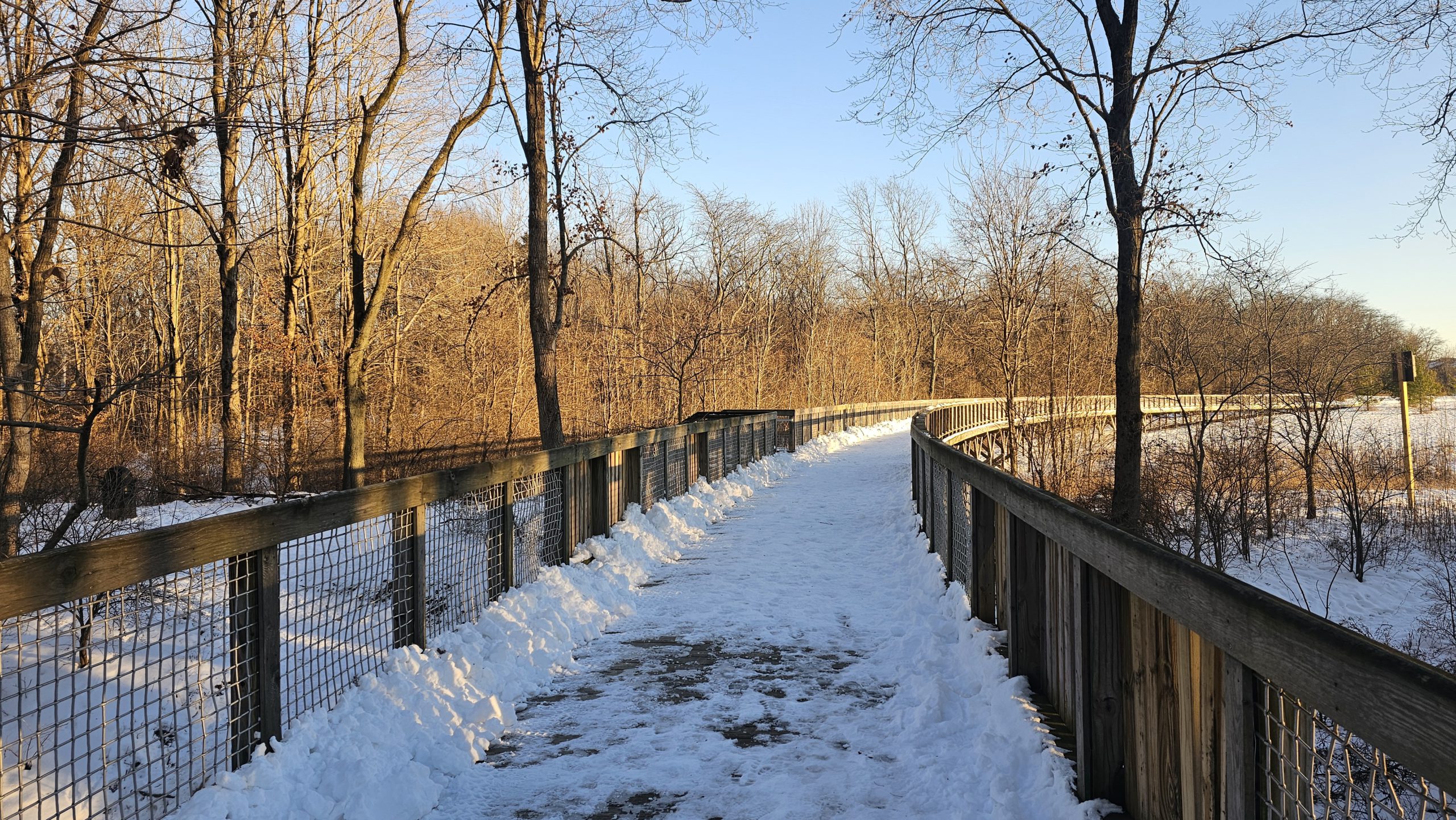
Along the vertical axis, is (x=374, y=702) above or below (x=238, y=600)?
below

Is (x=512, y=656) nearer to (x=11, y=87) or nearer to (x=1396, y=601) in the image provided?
(x=11, y=87)

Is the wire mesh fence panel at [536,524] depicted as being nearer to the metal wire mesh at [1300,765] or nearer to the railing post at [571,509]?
the railing post at [571,509]

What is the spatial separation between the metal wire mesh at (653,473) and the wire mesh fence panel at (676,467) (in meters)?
0.19

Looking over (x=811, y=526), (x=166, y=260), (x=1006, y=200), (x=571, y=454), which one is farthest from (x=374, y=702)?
(x=1006, y=200)

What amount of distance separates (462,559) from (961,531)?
3883mm

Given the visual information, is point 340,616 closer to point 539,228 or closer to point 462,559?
point 462,559

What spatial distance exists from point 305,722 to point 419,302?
26.8 m

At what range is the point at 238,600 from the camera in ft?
12.6

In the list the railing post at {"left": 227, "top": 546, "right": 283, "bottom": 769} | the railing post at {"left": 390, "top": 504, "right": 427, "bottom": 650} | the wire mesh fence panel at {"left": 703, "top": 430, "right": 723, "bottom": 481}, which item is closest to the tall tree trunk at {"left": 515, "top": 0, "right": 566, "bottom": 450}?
the wire mesh fence panel at {"left": 703, "top": 430, "right": 723, "bottom": 481}

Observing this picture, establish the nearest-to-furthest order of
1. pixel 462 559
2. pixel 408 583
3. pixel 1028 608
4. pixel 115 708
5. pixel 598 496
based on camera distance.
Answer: pixel 1028 608, pixel 115 708, pixel 408 583, pixel 462 559, pixel 598 496

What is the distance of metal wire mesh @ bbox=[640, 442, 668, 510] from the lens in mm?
11359

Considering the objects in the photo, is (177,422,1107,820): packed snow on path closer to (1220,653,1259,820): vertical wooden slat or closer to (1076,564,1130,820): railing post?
(1076,564,1130,820): railing post

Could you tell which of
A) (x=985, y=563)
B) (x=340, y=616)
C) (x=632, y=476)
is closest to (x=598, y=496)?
(x=632, y=476)

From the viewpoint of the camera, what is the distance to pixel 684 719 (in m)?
4.90
